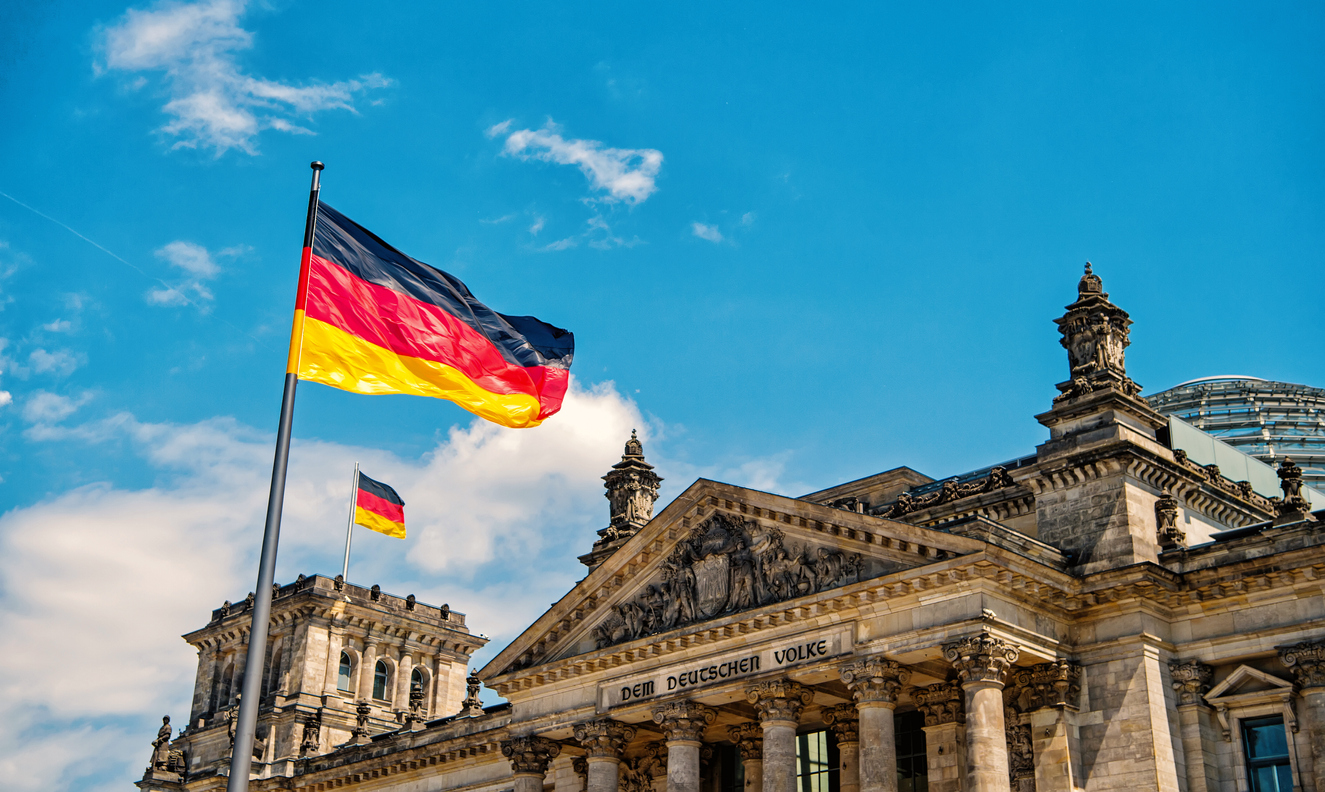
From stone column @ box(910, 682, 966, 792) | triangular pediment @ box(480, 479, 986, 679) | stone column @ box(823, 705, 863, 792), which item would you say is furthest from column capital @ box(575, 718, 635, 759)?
stone column @ box(910, 682, 966, 792)

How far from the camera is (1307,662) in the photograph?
34156 millimetres

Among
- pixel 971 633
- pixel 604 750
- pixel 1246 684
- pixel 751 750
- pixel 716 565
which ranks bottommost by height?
pixel 604 750

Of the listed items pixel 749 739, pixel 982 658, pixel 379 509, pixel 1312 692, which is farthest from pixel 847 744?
pixel 379 509

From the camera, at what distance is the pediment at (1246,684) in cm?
3484

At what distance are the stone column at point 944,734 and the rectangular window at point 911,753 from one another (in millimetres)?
742

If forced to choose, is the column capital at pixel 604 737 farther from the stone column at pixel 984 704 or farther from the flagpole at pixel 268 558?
the flagpole at pixel 268 558

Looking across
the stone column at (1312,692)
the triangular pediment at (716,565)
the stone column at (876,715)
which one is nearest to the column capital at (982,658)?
the stone column at (876,715)

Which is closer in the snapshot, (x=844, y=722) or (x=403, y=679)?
(x=844, y=722)

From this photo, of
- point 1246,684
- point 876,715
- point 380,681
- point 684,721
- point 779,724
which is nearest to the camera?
point 1246,684

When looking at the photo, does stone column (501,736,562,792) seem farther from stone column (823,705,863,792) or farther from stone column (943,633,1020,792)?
stone column (943,633,1020,792)

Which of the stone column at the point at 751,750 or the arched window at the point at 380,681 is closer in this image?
the stone column at the point at 751,750

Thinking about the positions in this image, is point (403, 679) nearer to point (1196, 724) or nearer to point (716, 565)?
point (716, 565)

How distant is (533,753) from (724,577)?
31.9 feet

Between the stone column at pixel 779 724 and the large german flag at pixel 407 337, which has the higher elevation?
→ the large german flag at pixel 407 337
